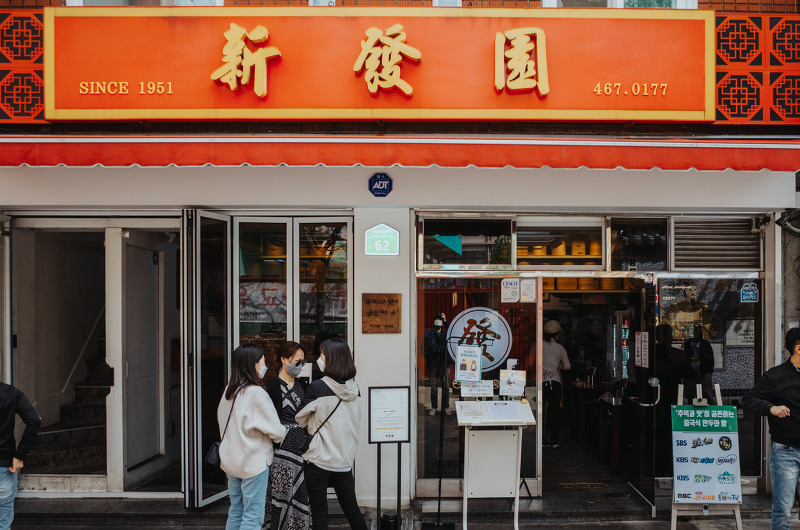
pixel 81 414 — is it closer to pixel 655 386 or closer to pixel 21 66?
pixel 21 66

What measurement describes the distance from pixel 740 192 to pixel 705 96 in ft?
3.72

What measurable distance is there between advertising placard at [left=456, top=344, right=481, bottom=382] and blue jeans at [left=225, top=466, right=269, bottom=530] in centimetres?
256

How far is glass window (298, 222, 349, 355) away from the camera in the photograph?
688 centimetres

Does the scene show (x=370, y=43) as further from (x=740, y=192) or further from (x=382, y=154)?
(x=740, y=192)

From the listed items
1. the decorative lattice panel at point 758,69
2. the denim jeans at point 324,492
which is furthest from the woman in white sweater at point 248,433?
the decorative lattice panel at point 758,69

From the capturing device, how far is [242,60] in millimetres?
6000

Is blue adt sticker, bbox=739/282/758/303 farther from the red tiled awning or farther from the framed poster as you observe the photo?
the framed poster

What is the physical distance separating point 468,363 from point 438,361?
34 cm

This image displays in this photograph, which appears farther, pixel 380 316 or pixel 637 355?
pixel 637 355

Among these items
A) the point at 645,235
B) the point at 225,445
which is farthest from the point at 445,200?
the point at 225,445

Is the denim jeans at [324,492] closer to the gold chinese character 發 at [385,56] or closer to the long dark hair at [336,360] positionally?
the long dark hair at [336,360]

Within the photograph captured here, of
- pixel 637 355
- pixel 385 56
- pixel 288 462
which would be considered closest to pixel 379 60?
pixel 385 56

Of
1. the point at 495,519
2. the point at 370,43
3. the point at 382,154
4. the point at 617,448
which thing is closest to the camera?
the point at 382,154

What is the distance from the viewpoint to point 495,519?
6340 millimetres
